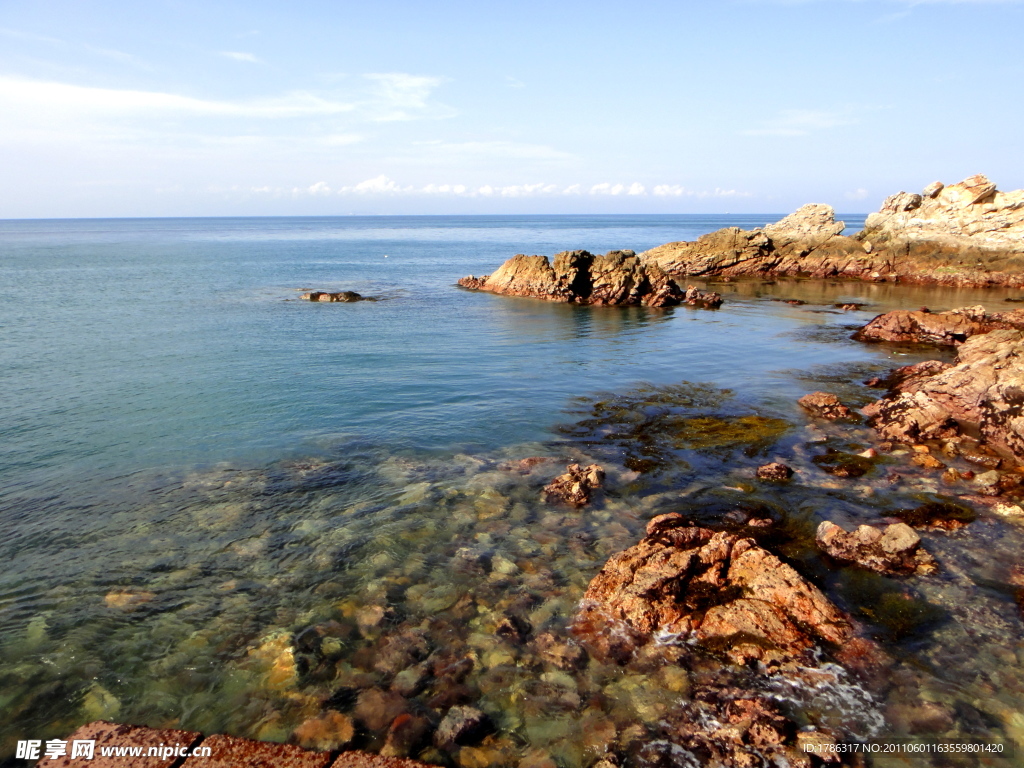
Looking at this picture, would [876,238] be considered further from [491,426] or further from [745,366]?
[491,426]

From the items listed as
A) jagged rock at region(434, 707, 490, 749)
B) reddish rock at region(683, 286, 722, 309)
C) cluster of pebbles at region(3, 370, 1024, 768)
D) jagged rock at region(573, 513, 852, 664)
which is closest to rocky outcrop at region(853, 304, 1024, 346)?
reddish rock at region(683, 286, 722, 309)

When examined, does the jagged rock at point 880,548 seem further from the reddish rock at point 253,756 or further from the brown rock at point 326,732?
the reddish rock at point 253,756

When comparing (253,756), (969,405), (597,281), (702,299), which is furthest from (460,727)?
(702,299)

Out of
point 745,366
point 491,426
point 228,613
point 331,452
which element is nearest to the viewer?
point 228,613

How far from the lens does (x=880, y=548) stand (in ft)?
37.2

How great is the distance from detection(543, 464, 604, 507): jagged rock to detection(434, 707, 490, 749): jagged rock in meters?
6.34

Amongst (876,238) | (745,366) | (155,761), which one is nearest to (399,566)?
(155,761)

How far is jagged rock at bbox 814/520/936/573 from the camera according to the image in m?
11.0

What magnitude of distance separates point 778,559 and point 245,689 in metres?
8.57

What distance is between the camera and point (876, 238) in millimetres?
62438

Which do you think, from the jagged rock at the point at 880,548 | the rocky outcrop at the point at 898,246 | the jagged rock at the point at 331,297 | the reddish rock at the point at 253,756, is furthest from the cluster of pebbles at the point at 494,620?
the rocky outcrop at the point at 898,246

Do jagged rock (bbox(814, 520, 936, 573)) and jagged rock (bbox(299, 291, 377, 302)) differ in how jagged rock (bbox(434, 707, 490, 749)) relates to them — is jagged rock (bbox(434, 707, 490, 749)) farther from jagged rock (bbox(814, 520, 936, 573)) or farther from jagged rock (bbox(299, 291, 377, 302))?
jagged rock (bbox(299, 291, 377, 302))

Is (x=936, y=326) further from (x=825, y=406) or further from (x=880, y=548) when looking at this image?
(x=880, y=548)

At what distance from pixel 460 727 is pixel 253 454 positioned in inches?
458
